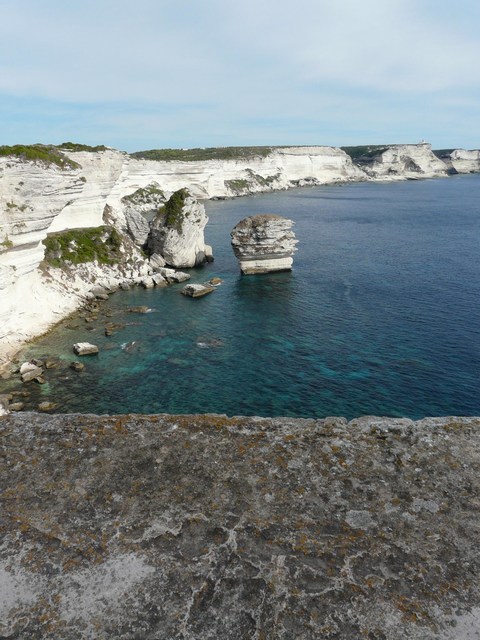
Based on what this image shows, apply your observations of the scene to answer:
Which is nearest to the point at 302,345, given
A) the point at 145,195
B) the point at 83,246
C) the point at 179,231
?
the point at 179,231

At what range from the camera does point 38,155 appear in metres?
44.0

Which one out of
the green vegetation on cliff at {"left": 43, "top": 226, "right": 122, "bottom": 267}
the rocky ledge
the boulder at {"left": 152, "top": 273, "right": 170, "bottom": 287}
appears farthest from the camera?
the boulder at {"left": 152, "top": 273, "right": 170, "bottom": 287}

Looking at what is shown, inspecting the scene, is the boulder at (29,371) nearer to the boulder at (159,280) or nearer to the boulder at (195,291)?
the boulder at (195,291)

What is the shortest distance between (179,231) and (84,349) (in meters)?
31.4

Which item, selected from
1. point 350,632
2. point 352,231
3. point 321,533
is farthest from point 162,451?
point 352,231

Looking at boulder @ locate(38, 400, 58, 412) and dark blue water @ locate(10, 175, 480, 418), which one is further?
dark blue water @ locate(10, 175, 480, 418)

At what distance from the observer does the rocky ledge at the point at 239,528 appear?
5430 millimetres

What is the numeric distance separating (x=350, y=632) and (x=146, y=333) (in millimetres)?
37273

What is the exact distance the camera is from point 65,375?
32.8 meters

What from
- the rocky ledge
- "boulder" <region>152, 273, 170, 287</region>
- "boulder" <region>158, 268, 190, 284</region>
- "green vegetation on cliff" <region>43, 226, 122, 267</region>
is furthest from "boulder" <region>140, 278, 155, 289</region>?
the rocky ledge

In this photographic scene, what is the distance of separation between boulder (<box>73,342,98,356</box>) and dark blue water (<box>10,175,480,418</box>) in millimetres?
989

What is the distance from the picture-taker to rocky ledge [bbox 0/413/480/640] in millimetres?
5430

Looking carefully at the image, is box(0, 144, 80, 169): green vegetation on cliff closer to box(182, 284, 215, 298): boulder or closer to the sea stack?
box(182, 284, 215, 298): boulder

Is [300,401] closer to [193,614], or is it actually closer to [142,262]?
[193,614]
